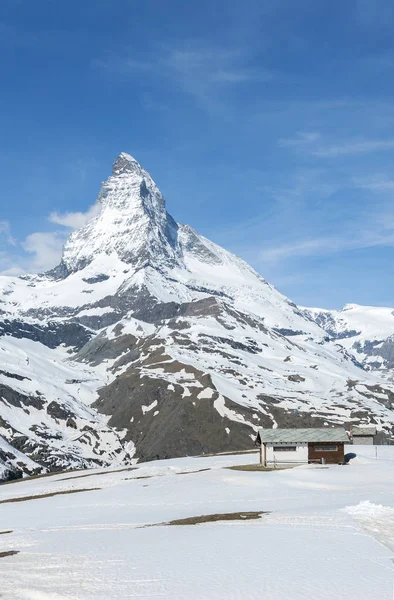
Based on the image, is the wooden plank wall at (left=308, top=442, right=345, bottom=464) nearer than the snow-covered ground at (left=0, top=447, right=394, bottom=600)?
No

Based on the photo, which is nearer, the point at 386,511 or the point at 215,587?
the point at 215,587

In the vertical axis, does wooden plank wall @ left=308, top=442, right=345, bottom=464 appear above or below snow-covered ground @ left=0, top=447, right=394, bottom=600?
above

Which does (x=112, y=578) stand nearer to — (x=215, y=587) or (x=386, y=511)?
(x=215, y=587)

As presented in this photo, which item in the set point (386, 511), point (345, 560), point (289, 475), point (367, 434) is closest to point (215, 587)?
point (345, 560)

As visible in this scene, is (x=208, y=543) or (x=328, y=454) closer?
(x=208, y=543)

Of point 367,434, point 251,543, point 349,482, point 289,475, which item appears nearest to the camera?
point 251,543

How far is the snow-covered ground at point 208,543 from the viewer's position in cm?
2812

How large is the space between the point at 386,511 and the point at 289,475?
1519 inches

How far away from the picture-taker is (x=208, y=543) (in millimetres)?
40125

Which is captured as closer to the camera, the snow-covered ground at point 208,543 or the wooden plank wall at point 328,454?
the snow-covered ground at point 208,543

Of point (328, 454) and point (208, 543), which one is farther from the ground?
point (328, 454)

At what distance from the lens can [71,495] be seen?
84.5m

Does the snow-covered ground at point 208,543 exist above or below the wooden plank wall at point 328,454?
below

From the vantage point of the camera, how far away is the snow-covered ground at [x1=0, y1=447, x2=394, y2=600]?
28.1 metres
